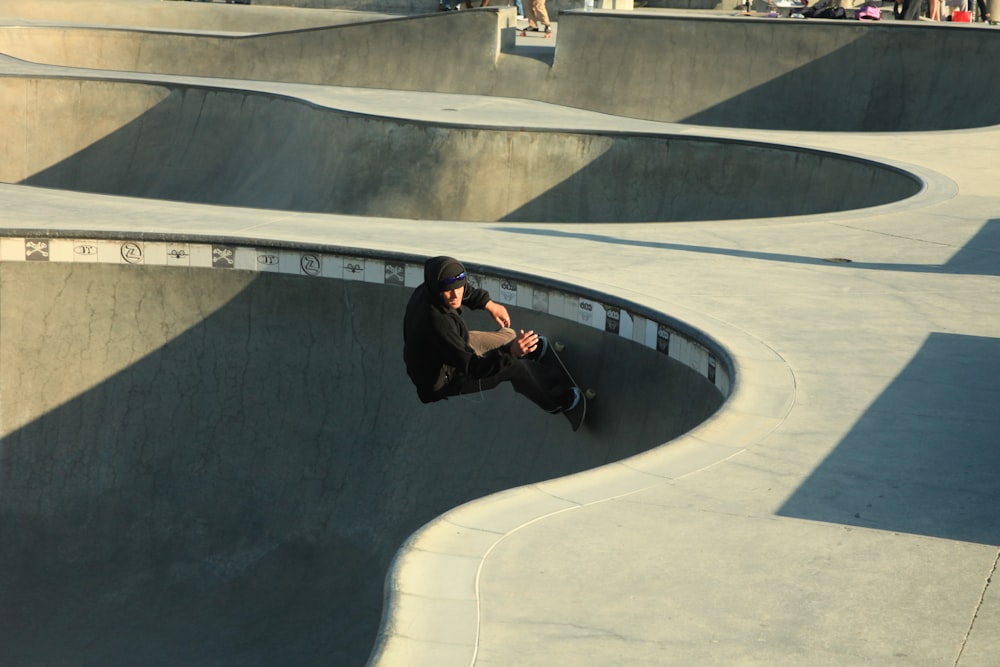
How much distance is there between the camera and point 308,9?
2934 centimetres

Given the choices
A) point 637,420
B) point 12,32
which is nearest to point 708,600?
point 637,420

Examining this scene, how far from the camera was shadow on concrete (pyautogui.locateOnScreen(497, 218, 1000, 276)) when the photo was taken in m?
8.62

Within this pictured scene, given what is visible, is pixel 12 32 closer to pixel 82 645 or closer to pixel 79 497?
pixel 79 497

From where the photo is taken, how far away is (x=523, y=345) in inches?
292

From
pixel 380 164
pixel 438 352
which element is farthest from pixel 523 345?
pixel 380 164

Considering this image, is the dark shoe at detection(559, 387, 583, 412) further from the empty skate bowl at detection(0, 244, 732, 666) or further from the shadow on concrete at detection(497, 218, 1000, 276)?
the shadow on concrete at detection(497, 218, 1000, 276)

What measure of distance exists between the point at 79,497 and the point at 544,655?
6.59 m

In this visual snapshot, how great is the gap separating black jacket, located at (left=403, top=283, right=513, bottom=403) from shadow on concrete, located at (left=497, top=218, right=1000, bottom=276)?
2595 millimetres

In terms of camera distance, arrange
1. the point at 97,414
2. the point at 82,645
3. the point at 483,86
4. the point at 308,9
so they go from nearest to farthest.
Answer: the point at 82,645
the point at 97,414
the point at 483,86
the point at 308,9

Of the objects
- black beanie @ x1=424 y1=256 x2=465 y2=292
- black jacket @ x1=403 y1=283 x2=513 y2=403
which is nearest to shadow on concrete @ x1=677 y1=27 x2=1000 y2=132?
black jacket @ x1=403 y1=283 x2=513 y2=403

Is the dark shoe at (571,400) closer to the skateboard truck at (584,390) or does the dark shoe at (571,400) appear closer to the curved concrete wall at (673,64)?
the skateboard truck at (584,390)

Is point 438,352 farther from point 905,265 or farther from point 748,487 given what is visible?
point 905,265

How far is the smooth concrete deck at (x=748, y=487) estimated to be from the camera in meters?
3.85

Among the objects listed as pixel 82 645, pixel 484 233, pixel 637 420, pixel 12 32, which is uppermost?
pixel 12 32
